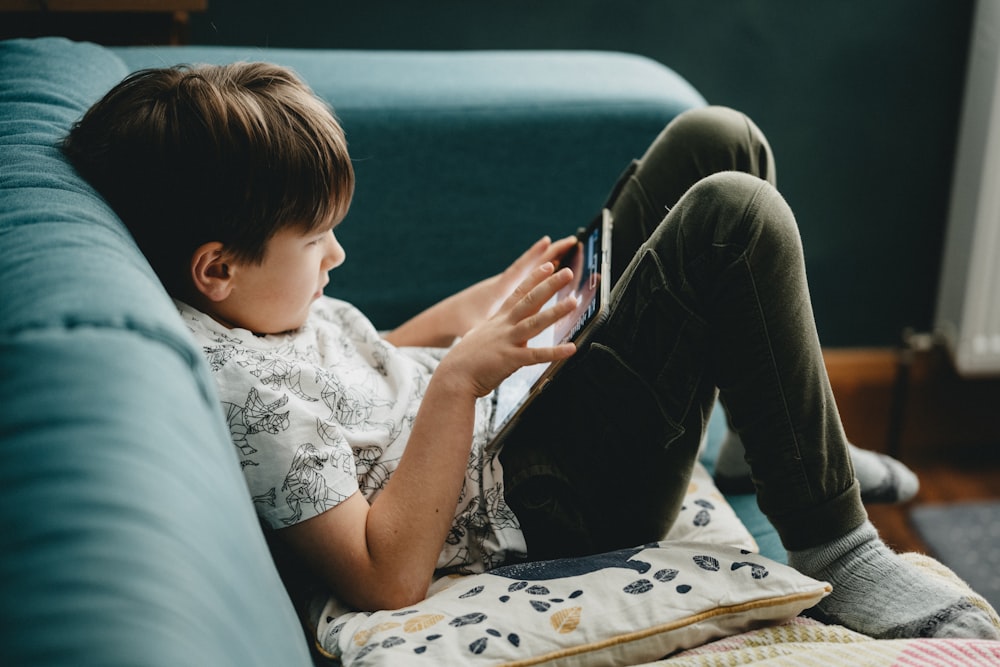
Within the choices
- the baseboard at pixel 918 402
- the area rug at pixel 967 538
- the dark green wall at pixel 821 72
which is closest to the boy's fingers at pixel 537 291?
the dark green wall at pixel 821 72

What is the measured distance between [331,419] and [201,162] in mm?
245

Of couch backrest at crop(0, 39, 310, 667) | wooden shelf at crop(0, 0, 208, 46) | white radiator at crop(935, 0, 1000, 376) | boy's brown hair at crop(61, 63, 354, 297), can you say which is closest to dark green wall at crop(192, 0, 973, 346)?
white radiator at crop(935, 0, 1000, 376)

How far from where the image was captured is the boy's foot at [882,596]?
0.77m

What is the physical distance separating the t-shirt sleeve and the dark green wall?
1.02 metres

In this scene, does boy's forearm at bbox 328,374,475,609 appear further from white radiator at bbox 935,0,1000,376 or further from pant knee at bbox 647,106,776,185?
white radiator at bbox 935,0,1000,376

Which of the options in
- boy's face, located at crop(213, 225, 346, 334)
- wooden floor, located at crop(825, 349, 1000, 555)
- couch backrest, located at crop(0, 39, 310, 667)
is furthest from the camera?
wooden floor, located at crop(825, 349, 1000, 555)

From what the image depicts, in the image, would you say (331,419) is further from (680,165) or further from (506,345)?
(680,165)

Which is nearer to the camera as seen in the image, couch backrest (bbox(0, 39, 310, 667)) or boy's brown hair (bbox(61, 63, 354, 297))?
couch backrest (bbox(0, 39, 310, 667))

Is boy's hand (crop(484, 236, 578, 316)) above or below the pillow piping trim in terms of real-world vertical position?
above

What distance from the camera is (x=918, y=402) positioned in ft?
6.39

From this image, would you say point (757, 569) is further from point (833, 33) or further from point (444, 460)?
point (833, 33)

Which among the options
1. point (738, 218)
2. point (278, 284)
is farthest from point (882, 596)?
point (278, 284)

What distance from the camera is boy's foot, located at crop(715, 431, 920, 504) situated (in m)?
1.10

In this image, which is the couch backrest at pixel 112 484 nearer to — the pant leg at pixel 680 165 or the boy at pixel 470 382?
the boy at pixel 470 382
